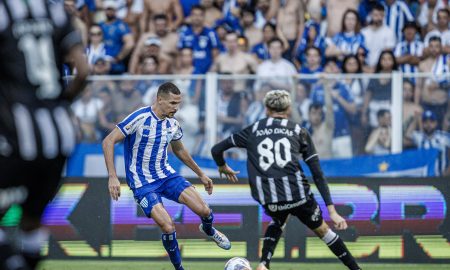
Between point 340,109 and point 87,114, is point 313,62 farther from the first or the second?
point 87,114

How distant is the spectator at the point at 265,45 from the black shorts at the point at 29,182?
392 inches

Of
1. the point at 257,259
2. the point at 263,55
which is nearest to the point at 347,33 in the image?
the point at 263,55

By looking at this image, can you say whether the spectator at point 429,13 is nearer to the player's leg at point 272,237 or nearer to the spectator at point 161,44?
the spectator at point 161,44

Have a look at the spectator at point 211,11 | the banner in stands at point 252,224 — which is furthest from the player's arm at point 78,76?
the spectator at point 211,11

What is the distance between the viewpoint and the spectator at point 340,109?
1385 centimetres

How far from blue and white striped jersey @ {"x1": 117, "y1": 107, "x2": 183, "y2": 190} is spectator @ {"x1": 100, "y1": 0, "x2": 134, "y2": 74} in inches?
211

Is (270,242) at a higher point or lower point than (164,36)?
lower

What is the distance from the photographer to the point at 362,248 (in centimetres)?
1295

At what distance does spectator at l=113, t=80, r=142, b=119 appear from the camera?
47.1ft

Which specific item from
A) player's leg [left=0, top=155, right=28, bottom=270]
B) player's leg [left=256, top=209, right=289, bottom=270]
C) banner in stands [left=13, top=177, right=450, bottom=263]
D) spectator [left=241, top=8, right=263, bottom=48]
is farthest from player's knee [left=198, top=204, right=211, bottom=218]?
spectator [left=241, top=8, right=263, bottom=48]

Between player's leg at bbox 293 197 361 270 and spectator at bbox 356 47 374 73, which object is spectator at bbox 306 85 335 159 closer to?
spectator at bbox 356 47 374 73

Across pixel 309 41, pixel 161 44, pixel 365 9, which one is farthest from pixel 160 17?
pixel 365 9

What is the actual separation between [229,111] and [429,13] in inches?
152

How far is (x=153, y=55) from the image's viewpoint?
51.2 feet
